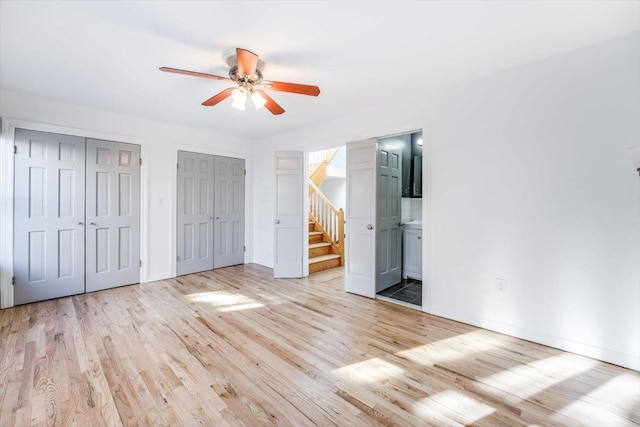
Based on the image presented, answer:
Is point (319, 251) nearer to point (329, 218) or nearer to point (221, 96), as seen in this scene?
point (329, 218)

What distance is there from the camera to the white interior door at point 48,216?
128 inches

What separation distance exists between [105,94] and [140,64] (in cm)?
115

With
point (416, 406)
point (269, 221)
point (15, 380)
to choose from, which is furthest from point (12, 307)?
point (416, 406)

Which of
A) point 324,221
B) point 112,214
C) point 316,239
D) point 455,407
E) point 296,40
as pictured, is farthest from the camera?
point 324,221

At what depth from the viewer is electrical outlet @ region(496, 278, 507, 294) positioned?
2.61 m

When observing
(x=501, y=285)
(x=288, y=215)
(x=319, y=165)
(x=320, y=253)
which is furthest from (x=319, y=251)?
(x=501, y=285)

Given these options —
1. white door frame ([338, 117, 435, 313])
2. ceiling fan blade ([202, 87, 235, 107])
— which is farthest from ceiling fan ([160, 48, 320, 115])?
white door frame ([338, 117, 435, 313])

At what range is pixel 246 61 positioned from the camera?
2062mm

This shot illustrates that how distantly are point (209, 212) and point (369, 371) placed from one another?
397 cm

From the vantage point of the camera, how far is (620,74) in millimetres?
2088

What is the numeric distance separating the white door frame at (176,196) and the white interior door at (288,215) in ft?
4.07

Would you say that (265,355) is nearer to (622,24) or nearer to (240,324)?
(240,324)

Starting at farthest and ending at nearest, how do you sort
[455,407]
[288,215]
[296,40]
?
[288,215]
[296,40]
[455,407]

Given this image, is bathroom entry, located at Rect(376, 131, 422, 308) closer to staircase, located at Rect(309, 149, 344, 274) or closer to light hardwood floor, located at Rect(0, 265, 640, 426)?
light hardwood floor, located at Rect(0, 265, 640, 426)
